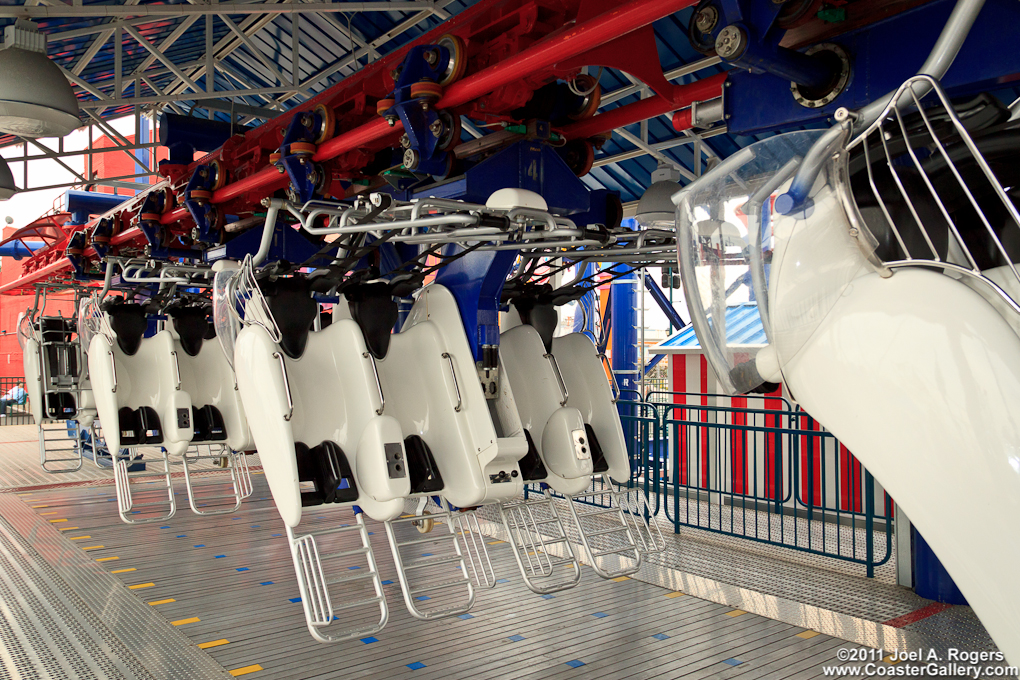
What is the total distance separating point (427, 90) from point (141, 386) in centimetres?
499

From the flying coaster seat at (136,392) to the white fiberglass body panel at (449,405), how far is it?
2722 mm

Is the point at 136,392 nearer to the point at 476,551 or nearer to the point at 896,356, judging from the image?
the point at 476,551

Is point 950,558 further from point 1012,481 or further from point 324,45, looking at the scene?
point 324,45

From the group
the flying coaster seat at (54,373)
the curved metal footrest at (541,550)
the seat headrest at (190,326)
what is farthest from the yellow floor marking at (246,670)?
the flying coaster seat at (54,373)

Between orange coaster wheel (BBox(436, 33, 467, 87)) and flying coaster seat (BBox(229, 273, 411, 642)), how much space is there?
149 cm

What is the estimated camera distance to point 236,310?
4.25 metres

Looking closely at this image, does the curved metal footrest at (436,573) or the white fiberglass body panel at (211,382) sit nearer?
the curved metal footrest at (436,573)

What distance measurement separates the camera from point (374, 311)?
13.9 ft

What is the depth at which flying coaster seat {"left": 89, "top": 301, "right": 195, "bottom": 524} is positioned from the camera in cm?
611

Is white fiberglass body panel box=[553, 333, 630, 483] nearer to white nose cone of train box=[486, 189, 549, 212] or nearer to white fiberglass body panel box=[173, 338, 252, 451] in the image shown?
white nose cone of train box=[486, 189, 549, 212]

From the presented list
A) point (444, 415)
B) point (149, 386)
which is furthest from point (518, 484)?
point (149, 386)

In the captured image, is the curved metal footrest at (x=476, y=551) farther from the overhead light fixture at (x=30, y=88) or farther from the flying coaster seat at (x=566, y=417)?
the overhead light fixture at (x=30, y=88)

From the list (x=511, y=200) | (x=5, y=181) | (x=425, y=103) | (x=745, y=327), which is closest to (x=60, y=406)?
(x=5, y=181)

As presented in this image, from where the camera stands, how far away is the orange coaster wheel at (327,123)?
409 cm
